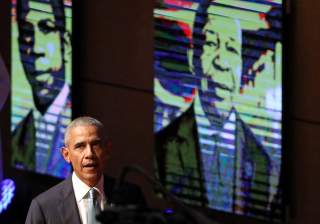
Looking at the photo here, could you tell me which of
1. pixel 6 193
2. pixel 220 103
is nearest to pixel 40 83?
pixel 6 193

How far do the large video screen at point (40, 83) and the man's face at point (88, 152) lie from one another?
2.89 metres

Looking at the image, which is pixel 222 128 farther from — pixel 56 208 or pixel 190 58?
pixel 56 208

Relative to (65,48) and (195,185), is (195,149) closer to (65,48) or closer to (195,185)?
(195,185)

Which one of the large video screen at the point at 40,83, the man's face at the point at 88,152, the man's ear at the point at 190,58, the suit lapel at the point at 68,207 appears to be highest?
the man's face at the point at 88,152

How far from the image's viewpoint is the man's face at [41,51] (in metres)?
7.75

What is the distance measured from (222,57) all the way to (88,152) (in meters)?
2.02

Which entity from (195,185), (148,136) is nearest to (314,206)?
(195,185)

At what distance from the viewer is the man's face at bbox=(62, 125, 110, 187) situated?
4820mm

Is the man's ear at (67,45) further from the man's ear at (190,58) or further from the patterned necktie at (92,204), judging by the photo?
the patterned necktie at (92,204)

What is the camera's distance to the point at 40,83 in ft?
25.9

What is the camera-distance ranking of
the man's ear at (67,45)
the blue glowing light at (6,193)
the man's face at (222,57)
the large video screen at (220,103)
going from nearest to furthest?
the large video screen at (220,103)
the man's face at (222,57)
the man's ear at (67,45)
the blue glowing light at (6,193)

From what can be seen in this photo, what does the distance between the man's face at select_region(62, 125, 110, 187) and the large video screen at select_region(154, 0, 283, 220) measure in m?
1.84

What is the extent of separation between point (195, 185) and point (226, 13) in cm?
101

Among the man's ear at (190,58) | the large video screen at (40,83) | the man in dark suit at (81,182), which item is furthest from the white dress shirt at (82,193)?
the large video screen at (40,83)
